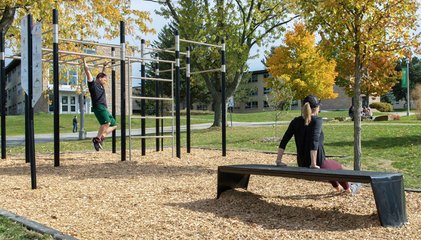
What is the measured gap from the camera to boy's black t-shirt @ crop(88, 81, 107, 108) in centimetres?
976

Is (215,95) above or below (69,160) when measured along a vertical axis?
above

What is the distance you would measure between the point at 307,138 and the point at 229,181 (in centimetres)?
123

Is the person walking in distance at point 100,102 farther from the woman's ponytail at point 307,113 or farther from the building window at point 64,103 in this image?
the building window at point 64,103

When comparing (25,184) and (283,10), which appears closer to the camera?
(25,184)

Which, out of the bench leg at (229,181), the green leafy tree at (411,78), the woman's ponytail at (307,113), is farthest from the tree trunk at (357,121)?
the green leafy tree at (411,78)

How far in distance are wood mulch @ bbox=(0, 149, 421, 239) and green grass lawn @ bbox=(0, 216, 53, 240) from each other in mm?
303

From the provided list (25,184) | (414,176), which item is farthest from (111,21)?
(414,176)

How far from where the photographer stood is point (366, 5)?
806cm

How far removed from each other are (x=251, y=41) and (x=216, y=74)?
318 cm

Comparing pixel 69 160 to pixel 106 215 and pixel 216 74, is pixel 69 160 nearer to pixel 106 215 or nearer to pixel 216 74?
pixel 106 215

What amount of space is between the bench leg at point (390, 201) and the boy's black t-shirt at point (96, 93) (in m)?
6.45

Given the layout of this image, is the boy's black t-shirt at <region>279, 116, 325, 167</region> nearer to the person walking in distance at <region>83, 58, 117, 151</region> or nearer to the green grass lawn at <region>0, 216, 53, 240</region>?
the green grass lawn at <region>0, 216, 53, 240</region>

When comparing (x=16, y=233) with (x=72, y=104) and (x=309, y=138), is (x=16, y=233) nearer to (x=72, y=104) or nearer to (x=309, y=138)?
(x=309, y=138)

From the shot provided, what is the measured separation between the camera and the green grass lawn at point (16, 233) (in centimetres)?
445
